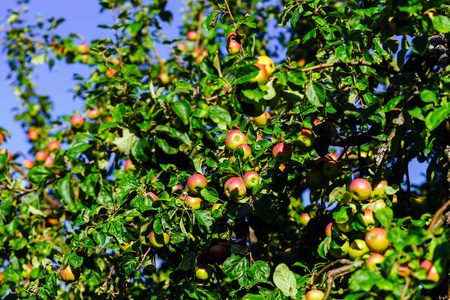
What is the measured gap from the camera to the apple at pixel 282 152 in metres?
2.15

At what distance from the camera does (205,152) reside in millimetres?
2389

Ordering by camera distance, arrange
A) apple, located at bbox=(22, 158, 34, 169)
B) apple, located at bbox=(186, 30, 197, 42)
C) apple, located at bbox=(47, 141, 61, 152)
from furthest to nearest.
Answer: apple, located at bbox=(186, 30, 197, 42), apple, located at bbox=(22, 158, 34, 169), apple, located at bbox=(47, 141, 61, 152)

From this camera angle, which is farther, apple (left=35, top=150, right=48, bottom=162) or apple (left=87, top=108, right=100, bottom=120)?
apple (left=87, top=108, right=100, bottom=120)

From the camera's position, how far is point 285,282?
191cm

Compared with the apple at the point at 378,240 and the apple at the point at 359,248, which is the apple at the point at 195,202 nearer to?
the apple at the point at 359,248

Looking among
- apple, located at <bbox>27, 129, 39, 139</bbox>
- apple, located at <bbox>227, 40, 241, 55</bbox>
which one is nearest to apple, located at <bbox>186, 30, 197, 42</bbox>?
apple, located at <bbox>27, 129, 39, 139</bbox>

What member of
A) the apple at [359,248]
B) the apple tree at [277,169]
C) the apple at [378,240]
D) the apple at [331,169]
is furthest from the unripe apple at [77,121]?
the apple at [378,240]

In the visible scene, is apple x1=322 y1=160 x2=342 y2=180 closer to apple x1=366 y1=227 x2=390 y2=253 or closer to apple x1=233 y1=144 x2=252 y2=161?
apple x1=233 y1=144 x2=252 y2=161

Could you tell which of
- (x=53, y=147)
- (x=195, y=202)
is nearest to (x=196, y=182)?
(x=195, y=202)

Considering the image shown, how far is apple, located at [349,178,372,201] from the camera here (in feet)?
6.41

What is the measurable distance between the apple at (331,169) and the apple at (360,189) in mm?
236

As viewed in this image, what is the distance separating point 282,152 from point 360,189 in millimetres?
421

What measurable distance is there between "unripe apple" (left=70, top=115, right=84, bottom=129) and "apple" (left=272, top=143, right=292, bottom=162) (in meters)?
2.67

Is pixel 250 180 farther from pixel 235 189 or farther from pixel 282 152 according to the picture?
pixel 282 152
